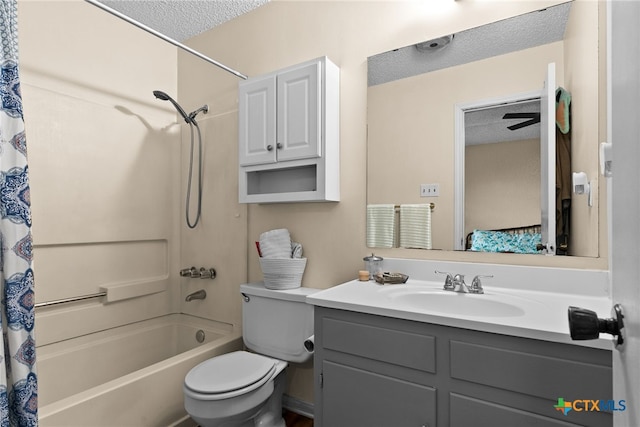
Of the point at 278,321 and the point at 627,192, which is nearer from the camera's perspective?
the point at 627,192

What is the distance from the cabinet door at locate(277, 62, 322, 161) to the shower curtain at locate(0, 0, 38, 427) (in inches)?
41.6

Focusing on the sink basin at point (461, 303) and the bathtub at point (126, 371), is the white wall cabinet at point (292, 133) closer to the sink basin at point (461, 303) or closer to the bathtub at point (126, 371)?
the sink basin at point (461, 303)

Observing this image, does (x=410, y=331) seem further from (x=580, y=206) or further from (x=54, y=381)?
(x=54, y=381)

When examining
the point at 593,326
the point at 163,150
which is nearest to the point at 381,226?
the point at 593,326

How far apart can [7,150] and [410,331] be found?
1.44 meters

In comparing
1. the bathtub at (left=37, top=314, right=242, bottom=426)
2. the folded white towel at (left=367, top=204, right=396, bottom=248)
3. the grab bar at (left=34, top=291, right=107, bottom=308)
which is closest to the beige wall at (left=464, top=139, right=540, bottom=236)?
the folded white towel at (left=367, top=204, right=396, bottom=248)

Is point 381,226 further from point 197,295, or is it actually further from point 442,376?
point 197,295

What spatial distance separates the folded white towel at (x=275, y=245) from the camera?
1889mm

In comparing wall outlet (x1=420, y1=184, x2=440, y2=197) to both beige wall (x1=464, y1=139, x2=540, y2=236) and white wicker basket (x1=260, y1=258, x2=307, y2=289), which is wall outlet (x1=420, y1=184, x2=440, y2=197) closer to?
beige wall (x1=464, y1=139, x2=540, y2=236)

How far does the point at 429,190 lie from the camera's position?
5.21ft

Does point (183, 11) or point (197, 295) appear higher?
point (183, 11)

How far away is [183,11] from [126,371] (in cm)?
234

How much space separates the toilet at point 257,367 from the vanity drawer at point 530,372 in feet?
1.96

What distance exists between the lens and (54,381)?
187 centimetres
